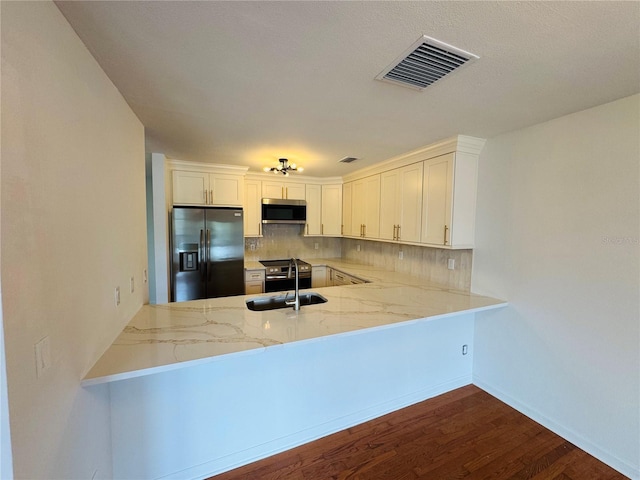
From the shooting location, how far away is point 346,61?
126 cm

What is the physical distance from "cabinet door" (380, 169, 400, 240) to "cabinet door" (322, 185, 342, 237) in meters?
1.13

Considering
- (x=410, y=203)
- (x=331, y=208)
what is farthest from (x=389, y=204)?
(x=331, y=208)

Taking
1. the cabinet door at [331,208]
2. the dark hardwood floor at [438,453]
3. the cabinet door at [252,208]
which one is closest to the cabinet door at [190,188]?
the cabinet door at [252,208]

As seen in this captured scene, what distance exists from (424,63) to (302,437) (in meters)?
2.47

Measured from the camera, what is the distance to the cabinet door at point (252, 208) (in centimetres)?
392

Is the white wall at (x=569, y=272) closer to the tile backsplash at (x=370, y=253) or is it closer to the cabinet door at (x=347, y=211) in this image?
the tile backsplash at (x=370, y=253)

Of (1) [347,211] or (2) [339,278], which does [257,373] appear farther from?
(1) [347,211]

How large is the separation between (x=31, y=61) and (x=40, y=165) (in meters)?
0.32

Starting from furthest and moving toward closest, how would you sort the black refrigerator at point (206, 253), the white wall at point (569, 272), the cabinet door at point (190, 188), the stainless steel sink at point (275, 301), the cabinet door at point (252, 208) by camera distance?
the cabinet door at point (252, 208) → the cabinet door at point (190, 188) → the black refrigerator at point (206, 253) → the stainless steel sink at point (275, 301) → the white wall at point (569, 272)

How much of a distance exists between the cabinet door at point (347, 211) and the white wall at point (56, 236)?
3056mm

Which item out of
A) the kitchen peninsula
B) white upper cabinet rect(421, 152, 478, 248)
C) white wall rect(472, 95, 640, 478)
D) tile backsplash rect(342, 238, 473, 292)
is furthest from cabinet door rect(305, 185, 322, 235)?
white wall rect(472, 95, 640, 478)

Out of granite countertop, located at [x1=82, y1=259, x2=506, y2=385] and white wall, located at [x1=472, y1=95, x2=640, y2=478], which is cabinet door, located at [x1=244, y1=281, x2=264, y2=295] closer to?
granite countertop, located at [x1=82, y1=259, x2=506, y2=385]

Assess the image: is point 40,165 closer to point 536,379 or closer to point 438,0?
point 438,0

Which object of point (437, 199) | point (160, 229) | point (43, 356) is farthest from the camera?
point (160, 229)
